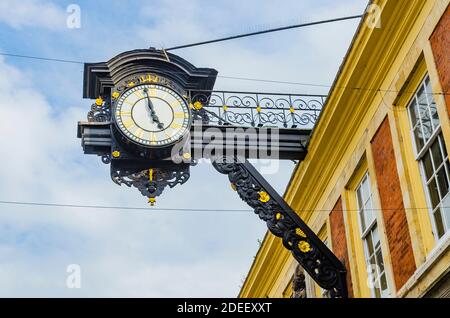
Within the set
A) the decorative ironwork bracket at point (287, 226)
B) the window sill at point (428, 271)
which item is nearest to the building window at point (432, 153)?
the window sill at point (428, 271)

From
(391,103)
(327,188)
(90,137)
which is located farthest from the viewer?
(327,188)

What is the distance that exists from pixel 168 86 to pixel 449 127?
17.3 feet

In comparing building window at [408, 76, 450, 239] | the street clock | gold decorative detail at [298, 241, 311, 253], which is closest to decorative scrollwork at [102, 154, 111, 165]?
the street clock

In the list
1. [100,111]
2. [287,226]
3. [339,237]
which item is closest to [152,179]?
[100,111]

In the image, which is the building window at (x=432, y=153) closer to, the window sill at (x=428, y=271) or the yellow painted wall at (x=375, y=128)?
the yellow painted wall at (x=375, y=128)

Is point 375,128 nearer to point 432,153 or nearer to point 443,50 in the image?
point 432,153

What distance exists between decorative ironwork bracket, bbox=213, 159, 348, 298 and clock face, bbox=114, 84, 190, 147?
92 cm

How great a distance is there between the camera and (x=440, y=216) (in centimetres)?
1040

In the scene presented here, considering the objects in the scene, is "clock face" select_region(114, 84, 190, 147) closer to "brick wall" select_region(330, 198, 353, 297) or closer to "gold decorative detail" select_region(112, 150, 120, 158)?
"gold decorative detail" select_region(112, 150, 120, 158)

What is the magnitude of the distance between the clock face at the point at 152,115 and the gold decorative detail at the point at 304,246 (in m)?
2.54

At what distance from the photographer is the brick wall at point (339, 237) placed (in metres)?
13.6
